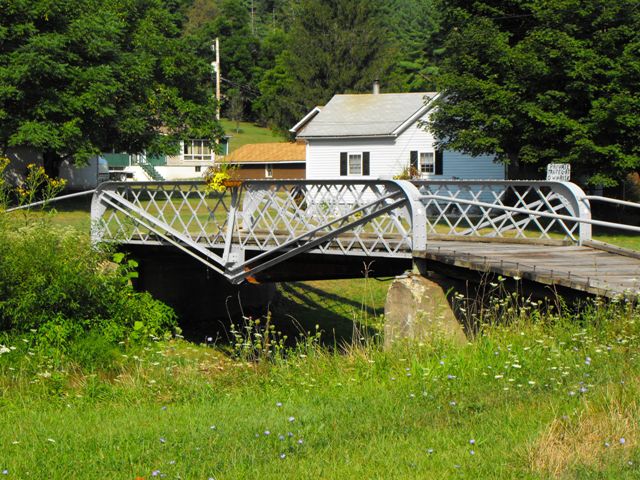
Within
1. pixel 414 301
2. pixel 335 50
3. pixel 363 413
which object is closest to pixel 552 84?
pixel 414 301

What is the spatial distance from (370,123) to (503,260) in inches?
1296

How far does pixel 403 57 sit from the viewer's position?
9831cm

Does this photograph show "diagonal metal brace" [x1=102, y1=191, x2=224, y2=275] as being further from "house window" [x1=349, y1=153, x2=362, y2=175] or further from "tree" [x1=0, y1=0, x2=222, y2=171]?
"house window" [x1=349, y1=153, x2=362, y2=175]

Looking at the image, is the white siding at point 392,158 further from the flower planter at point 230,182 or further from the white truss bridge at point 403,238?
the flower planter at point 230,182

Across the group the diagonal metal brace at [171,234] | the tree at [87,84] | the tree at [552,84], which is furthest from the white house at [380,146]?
the diagonal metal brace at [171,234]

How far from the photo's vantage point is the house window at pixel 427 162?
144 feet

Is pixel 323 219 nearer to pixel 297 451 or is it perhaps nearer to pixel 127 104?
pixel 297 451

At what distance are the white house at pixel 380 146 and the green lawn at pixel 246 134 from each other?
44.5m

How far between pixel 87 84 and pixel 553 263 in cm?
2697

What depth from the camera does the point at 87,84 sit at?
36531 millimetres

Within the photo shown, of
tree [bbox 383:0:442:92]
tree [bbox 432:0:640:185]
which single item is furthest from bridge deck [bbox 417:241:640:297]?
tree [bbox 383:0:442:92]

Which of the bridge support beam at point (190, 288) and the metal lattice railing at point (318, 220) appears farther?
the bridge support beam at point (190, 288)

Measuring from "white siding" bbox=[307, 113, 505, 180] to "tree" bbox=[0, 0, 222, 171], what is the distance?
17.5 feet

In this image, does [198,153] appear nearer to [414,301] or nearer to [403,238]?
[403,238]
